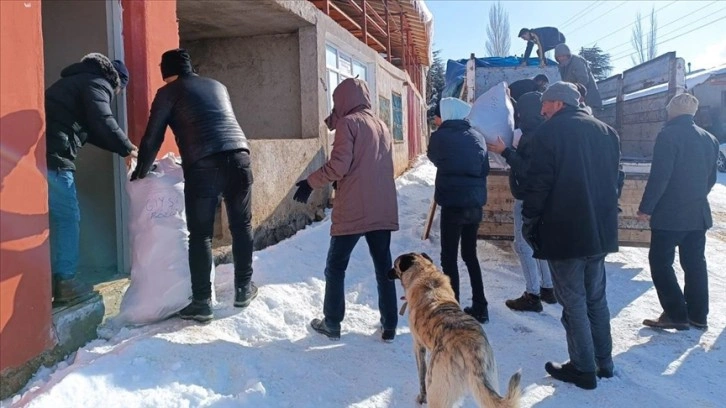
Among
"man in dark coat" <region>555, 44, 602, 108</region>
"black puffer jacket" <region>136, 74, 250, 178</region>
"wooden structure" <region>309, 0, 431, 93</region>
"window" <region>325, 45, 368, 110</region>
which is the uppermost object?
"wooden structure" <region>309, 0, 431, 93</region>

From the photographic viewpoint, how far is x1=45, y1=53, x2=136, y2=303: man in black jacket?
322 cm

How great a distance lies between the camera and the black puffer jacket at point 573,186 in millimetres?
3152

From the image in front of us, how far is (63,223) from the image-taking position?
10.7ft

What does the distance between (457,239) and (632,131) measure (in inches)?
196

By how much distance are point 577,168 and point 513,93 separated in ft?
7.79

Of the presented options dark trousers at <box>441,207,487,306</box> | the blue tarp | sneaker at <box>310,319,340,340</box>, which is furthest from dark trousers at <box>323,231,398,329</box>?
the blue tarp

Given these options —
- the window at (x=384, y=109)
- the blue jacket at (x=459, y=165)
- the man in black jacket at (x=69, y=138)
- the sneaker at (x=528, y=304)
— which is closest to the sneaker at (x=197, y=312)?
the man in black jacket at (x=69, y=138)

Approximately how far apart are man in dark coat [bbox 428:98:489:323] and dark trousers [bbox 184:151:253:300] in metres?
1.48

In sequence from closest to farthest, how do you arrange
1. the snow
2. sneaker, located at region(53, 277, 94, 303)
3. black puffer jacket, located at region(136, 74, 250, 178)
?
the snow
sneaker, located at region(53, 277, 94, 303)
black puffer jacket, located at region(136, 74, 250, 178)

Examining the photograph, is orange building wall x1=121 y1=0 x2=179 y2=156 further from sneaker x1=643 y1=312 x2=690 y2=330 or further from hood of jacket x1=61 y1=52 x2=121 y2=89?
sneaker x1=643 y1=312 x2=690 y2=330

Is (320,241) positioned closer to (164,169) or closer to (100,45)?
(164,169)

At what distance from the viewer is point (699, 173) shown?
162 inches

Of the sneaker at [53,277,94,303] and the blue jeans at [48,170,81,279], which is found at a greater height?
the blue jeans at [48,170,81,279]

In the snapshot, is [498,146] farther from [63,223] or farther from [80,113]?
[63,223]
